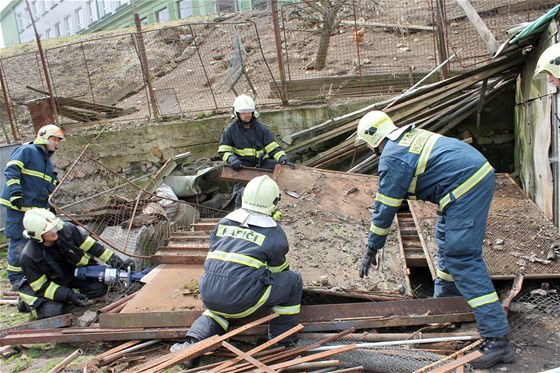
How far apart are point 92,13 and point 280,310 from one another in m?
29.3

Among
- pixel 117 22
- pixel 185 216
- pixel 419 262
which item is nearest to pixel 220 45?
pixel 185 216

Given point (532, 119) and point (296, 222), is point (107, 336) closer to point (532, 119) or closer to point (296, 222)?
point (296, 222)

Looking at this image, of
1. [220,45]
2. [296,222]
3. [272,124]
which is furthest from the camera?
[220,45]

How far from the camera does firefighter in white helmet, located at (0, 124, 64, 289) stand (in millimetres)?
5719

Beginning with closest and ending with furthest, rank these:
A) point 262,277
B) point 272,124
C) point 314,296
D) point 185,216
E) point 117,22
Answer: point 262,277, point 314,296, point 185,216, point 272,124, point 117,22

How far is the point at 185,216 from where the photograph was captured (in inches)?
265

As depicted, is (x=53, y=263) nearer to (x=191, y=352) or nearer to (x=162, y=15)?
(x=191, y=352)

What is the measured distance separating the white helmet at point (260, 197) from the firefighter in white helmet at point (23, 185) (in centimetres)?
351

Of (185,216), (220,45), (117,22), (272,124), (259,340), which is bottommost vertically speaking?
(259,340)

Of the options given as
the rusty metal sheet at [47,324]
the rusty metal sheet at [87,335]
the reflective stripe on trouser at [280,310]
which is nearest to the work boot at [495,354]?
the reflective stripe on trouser at [280,310]

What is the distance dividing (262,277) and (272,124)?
14.4 feet

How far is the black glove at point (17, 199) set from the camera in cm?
572

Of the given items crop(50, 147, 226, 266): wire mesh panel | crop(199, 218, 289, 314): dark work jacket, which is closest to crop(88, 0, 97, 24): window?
crop(50, 147, 226, 266): wire mesh panel

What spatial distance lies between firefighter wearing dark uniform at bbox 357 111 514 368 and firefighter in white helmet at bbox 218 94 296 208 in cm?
269
